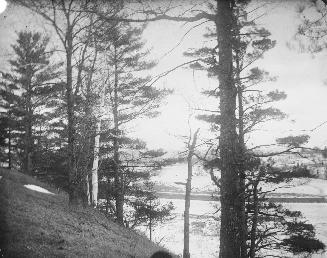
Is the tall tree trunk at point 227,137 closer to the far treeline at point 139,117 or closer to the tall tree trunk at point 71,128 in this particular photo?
the far treeline at point 139,117

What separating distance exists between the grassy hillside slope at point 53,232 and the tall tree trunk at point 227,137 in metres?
4.20

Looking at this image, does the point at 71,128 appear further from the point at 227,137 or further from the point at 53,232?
the point at 227,137

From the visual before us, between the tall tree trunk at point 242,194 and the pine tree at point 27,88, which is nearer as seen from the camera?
the tall tree trunk at point 242,194

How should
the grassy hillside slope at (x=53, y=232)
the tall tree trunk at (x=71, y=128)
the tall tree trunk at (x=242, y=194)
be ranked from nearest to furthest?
the tall tree trunk at (x=242, y=194)
the grassy hillside slope at (x=53, y=232)
the tall tree trunk at (x=71, y=128)

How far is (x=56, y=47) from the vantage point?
1182cm

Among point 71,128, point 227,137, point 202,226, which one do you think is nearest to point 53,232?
point 71,128

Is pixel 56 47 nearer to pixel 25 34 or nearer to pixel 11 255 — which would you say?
pixel 11 255

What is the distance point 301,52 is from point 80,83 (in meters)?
8.42

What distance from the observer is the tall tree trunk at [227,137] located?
16.8 ft

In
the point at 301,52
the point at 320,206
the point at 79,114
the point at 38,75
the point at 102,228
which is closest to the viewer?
the point at 301,52

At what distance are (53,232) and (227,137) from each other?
591 centimetres

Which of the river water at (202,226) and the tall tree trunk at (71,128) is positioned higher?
the tall tree trunk at (71,128)

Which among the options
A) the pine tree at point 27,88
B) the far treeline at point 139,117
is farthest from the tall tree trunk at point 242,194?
the pine tree at point 27,88

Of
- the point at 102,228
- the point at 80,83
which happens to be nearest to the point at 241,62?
the point at 80,83
